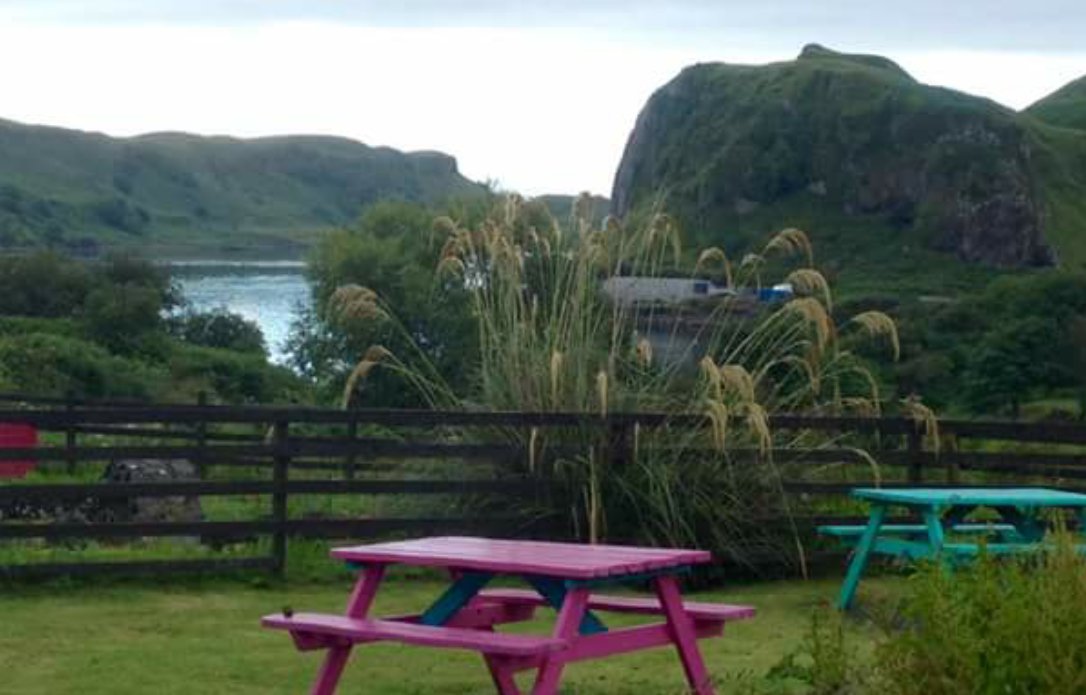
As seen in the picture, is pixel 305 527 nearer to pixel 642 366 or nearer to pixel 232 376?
pixel 642 366

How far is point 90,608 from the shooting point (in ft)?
34.4

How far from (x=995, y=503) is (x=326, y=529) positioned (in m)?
4.07

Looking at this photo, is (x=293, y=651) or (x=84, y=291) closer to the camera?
(x=293, y=651)

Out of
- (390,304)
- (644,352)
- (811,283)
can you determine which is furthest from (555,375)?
(390,304)

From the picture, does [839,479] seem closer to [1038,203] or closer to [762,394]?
[762,394]

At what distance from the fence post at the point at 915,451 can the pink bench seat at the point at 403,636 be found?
20.0 feet

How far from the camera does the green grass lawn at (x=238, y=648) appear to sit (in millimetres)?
8297

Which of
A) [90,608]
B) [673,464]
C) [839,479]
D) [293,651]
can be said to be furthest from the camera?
[839,479]

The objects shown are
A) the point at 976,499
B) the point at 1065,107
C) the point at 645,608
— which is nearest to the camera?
the point at 645,608

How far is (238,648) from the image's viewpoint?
9.26 m

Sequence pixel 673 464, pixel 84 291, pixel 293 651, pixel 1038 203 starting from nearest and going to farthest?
pixel 293 651 < pixel 673 464 < pixel 84 291 < pixel 1038 203

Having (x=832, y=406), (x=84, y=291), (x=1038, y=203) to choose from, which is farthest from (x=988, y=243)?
(x=832, y=406)

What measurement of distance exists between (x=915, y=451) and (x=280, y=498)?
13.7 feet

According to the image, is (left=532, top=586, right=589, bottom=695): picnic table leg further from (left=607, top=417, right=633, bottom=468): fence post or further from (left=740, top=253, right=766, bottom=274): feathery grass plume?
(left=740, top=253, right=766, bottom=274): feathery grass plume
